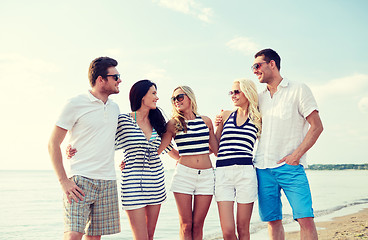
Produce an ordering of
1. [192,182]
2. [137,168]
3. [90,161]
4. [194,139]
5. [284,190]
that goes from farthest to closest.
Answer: [194,139], [192,182], [284,190], [137,168], [90,161]

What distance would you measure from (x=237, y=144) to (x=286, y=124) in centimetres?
69

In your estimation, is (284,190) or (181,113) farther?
(181,113)

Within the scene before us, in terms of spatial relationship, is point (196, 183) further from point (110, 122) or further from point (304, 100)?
point (304, 100)

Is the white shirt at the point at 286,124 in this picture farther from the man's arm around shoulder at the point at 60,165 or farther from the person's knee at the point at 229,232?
the man's arm around shoulder at the point at 60,165

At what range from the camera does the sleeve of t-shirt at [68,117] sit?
376 cm

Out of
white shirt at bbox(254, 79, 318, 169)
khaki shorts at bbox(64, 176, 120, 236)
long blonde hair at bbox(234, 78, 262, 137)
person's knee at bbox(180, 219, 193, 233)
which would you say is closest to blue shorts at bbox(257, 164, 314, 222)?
white shirt at bbox(254, 79, 318, 169)

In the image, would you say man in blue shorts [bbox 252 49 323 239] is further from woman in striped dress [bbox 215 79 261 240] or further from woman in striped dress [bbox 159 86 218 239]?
woman in striped dress [bbox 159 86 218 239]

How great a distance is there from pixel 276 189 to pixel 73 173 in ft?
8.45

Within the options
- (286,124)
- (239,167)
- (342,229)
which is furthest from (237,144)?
(342,229)

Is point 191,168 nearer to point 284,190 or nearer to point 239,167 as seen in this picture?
point 239,167

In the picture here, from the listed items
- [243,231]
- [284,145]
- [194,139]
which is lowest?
[243,231]

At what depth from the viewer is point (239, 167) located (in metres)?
4.56

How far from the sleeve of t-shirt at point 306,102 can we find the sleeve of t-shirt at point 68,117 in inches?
111

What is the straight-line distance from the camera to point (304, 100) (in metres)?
4.44
